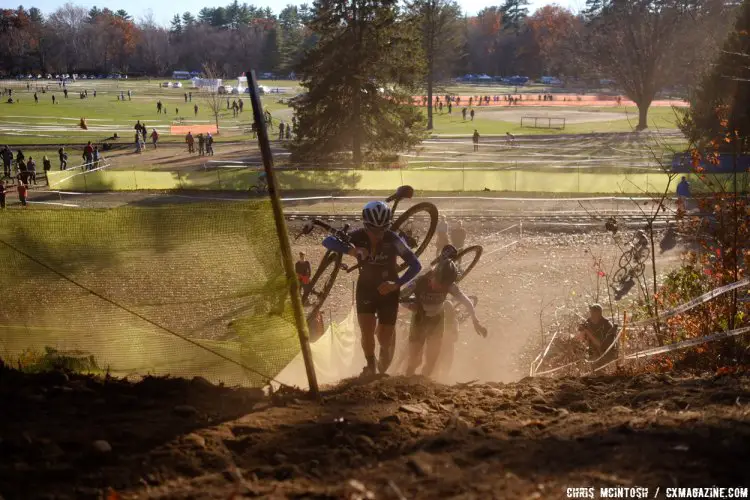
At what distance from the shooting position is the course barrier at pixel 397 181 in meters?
28.1

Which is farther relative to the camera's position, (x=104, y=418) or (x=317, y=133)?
(x=317, y=133)

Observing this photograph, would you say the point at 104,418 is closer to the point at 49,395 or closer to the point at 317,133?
the point at 49,395

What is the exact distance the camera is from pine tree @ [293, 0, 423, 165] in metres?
33.8

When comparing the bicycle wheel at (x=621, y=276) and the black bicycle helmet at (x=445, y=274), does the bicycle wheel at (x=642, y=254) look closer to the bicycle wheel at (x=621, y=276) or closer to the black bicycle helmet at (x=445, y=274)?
the bicycle wheel at (x=621, y=276)

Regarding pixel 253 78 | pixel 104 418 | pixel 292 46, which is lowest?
pixel 104 418

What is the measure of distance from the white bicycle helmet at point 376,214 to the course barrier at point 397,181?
A: 71.5 feet

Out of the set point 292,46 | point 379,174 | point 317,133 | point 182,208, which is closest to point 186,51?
point 292,46

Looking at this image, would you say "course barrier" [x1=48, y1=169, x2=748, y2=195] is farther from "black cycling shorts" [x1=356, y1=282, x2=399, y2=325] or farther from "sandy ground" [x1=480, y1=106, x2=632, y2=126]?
"sandy ground" [x1=480, y1=106, x2=632, y2=126]

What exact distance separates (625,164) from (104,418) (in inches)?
1493

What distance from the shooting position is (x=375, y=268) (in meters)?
6.80

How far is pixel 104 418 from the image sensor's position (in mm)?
4402

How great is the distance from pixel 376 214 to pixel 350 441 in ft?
9.67

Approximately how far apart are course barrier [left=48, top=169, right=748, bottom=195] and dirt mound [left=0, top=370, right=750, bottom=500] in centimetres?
2342

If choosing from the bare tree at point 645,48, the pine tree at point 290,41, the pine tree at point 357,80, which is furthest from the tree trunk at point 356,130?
the pine tree at point 290,41
